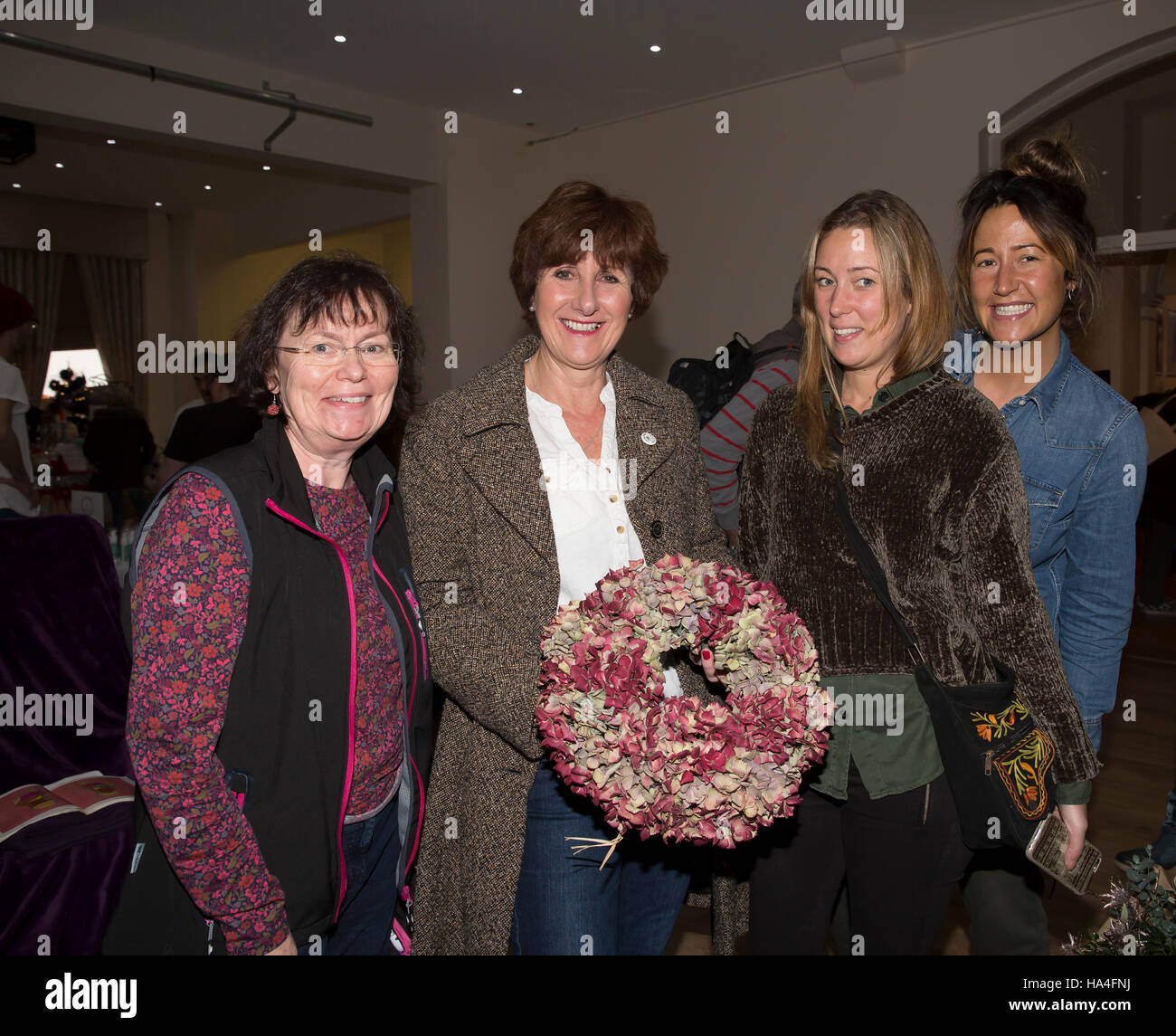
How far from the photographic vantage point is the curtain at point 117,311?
14508 millimetres

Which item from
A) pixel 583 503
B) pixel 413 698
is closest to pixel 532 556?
pixel 583 503

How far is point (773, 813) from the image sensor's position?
154 cm

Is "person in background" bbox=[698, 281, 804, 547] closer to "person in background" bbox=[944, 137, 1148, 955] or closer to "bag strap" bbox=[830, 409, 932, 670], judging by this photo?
"person in background" bbox=[944, 137, 1148, 955]

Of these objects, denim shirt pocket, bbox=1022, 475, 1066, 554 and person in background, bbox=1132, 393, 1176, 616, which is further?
person in background, bbox=1132, 393, 1176, 616

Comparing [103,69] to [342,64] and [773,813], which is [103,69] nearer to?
[342,64]

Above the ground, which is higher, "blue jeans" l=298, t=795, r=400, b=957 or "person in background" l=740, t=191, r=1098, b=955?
"person in background" l=740, t=191, r=1098, b=955

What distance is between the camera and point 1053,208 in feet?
6.83

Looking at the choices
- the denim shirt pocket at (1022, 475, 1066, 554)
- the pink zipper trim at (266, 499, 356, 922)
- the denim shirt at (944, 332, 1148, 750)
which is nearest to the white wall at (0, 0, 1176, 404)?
the denim shirt at (944, 332, 1148, 750)

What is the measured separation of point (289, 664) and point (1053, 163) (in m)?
1.99

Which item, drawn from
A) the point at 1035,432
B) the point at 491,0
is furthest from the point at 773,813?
the point at 491,0

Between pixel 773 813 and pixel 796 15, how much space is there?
6.55 metres

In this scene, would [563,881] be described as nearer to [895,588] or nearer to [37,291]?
[895,588]

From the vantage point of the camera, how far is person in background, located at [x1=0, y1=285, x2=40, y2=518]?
430 centimetres
